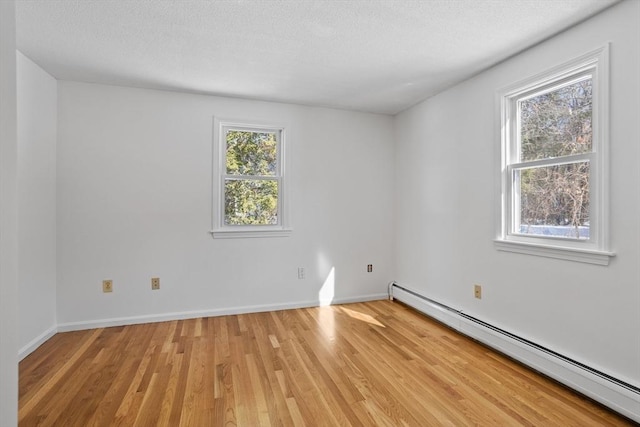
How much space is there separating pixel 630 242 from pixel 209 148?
3489mm

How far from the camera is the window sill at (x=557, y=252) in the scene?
1.96m

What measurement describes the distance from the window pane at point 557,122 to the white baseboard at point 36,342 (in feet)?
13.8

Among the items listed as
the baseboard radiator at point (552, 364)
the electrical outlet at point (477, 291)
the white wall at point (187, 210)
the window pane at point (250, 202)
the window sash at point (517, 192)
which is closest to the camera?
the baseboard radiator at point (552, 364)

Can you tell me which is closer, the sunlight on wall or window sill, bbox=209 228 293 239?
window sill, bbox=209 228 293 239

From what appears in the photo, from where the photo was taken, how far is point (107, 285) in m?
3.16

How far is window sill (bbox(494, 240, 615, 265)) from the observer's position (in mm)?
1959

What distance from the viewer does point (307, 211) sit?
383 centimetres

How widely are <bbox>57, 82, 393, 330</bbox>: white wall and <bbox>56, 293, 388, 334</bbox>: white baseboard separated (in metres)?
0.02

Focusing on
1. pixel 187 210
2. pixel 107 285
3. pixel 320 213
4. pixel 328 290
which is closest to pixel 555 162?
pixel 320 213

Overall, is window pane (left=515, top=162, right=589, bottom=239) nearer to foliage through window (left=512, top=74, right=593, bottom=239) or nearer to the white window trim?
foliage through window (left=512, top=74, right=593, bottom=239)

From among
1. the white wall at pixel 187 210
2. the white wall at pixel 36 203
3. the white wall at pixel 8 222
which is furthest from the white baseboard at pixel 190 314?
the white wall at pixel 8 222

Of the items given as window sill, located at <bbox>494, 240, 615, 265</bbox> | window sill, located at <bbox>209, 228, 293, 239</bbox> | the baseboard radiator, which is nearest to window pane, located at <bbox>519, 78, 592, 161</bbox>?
window sill, located at <bbox>494, 240, 615, 265</bbox>

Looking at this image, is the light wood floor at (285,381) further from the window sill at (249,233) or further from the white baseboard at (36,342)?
the window sill at (249,233)

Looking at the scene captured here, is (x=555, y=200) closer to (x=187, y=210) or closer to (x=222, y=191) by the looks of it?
(x=222, y=191)
